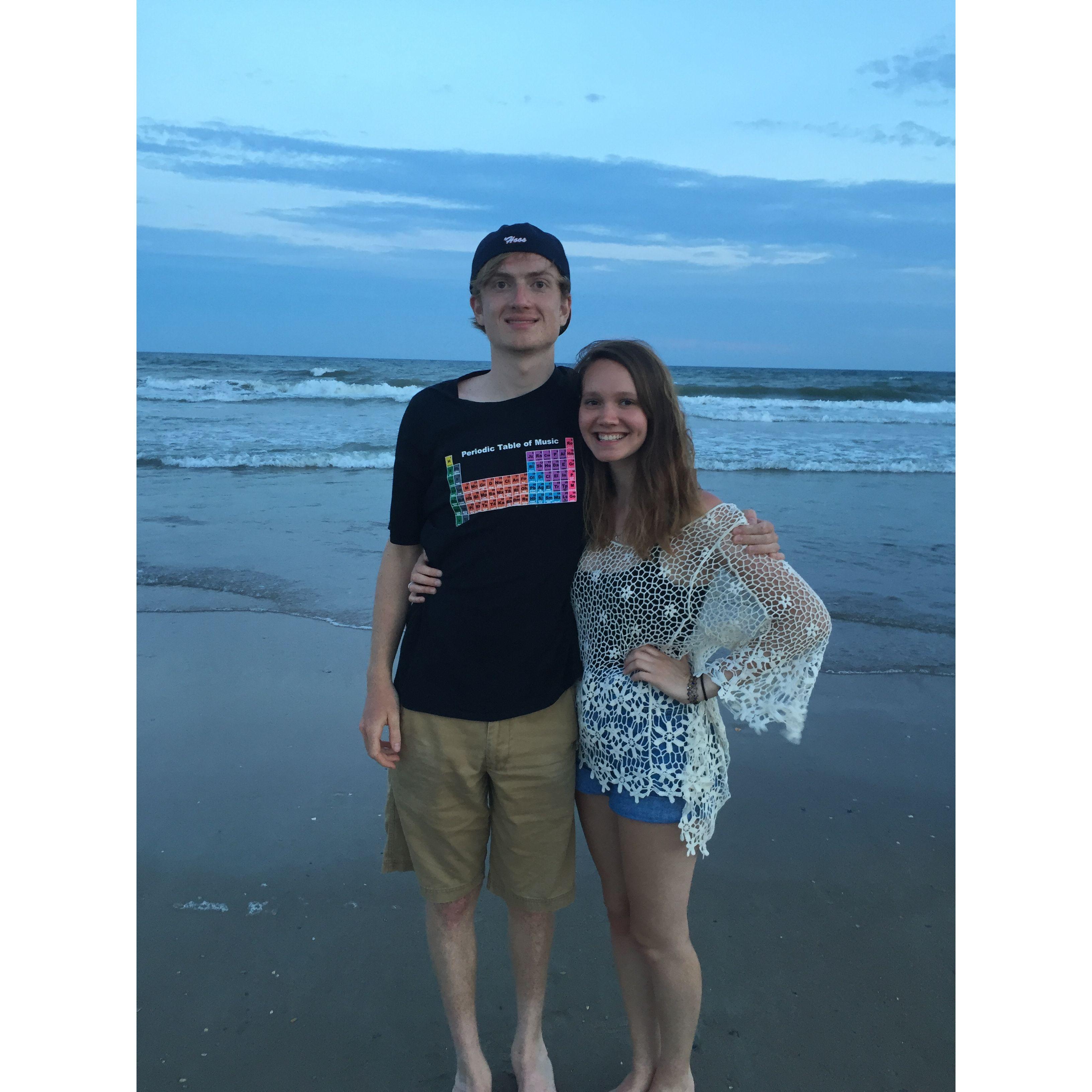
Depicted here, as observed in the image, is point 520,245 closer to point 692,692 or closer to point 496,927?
point 692,692

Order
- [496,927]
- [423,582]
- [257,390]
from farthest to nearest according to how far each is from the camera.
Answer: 1. [257,390]
2. [496,927]
3. [423,582]

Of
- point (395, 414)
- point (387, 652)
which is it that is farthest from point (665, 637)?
point (395, 414)

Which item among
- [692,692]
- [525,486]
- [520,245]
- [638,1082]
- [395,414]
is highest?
[395,414]

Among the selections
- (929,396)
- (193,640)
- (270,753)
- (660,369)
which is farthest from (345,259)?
(660,369)

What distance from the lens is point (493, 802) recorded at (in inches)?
91.1

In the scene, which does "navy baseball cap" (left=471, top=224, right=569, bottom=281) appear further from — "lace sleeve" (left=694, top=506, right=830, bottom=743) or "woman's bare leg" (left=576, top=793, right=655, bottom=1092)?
"woman's bare leg" (left=576, top=793, right=655, bottom=1092)

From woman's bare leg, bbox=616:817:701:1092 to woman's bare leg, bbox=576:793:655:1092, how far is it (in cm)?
3

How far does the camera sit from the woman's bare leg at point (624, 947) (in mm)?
2182

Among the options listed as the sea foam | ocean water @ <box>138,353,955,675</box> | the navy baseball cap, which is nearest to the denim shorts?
the navy baseball cap

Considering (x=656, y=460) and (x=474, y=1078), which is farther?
(x=474, y=1078)

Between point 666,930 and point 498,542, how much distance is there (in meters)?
1.12

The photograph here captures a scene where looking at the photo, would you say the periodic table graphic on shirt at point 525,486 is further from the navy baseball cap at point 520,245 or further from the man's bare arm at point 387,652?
the navy baseball cap at point 520,245
